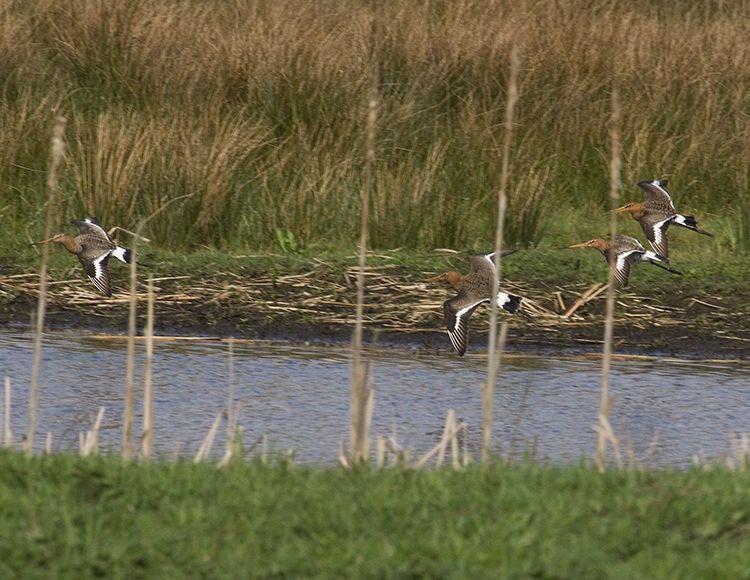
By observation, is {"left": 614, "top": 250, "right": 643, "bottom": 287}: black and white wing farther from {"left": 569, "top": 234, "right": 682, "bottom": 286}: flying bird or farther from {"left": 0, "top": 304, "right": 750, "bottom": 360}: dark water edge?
{"left": 0, "top": 304, "right": 750, "bottom": 360}: dark water edge

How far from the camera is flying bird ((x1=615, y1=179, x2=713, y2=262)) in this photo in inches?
330

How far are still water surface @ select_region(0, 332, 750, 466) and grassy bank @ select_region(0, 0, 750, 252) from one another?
180 centimetres

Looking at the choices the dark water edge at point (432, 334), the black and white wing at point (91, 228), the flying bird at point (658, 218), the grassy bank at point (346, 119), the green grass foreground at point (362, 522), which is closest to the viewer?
the green grass foreground at point (362, 522)

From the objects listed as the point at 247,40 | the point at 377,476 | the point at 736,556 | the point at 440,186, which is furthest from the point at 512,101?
the point at 247,40

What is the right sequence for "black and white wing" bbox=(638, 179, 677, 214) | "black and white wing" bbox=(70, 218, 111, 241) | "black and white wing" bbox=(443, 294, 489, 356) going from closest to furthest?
1. "black and white wing" bbox=(443, 294, 489, 356)
2. "black and white wing" bbox=(70, 218, 111, 241)
3. "black and white wing" bbox=(638, 179, 677, 214)

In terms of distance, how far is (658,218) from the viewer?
27.9 ft

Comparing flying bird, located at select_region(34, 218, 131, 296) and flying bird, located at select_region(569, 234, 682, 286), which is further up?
flying bird, located at select_region(569, 234, 682, 286)

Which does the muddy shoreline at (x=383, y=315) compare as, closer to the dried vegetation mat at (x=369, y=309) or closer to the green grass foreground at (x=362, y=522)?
the dried vegetation mat at (x=369, y=309)

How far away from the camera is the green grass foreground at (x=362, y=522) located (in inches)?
130

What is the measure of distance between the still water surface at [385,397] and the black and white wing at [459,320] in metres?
0.14

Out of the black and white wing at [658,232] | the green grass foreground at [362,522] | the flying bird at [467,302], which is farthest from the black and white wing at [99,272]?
the green grass foreground at [362,522]

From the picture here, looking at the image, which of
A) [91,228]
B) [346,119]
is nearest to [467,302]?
[91,228]

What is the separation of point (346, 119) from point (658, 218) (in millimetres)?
2489

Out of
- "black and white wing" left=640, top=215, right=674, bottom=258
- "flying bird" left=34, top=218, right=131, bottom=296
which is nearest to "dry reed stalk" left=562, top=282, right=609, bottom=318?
"black and white wing" left=640, top=215, right=674, bottom=258
